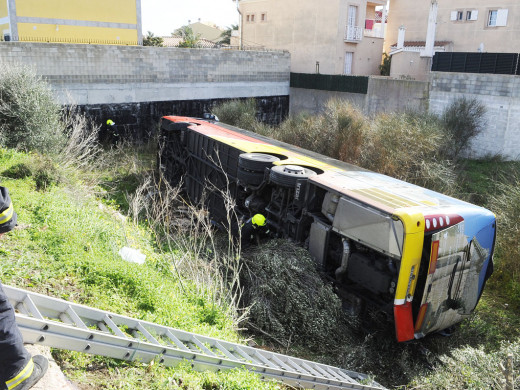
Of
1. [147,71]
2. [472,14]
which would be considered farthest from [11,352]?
[472,14]

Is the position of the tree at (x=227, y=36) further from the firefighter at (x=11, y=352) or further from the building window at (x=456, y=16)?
the firefighter at (x=11, y=352)

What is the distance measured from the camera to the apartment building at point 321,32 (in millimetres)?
26688

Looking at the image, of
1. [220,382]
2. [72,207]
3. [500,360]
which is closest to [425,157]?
[500,360]

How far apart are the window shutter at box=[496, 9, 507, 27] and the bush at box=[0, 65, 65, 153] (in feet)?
81.6

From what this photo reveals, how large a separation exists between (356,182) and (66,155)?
25.6ft

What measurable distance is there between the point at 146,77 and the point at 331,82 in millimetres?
9293

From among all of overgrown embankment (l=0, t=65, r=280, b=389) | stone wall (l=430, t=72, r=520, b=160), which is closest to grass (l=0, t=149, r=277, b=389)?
overgrown embankment (l=0, t=65, r=280, b=389)

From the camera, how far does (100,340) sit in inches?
140

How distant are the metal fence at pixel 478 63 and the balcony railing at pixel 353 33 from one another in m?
10.4

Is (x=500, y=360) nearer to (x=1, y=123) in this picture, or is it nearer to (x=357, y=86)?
(x=1, y=123)

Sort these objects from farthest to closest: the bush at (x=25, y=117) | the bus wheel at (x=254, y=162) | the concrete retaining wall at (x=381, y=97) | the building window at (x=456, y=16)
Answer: the building window at (x=456, y=16) → the concrete retaining wall at (x=381, y=97) → the bush at (x=25, y=117) → the bus wheel at (x=254, y=162)

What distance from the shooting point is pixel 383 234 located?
19.5 ft

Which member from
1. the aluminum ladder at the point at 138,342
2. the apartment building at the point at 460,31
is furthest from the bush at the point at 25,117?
the apartment building at the point at 460,31

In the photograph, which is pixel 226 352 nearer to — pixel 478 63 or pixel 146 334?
pixel 146 334
